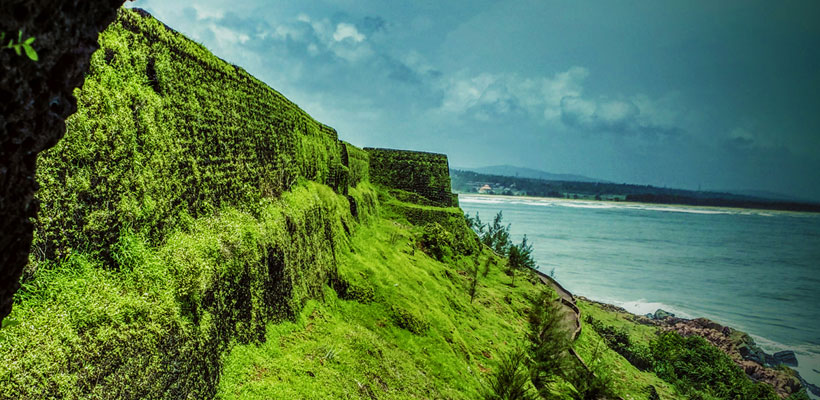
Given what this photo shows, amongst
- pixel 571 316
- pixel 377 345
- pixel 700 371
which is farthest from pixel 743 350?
pixel 377 345

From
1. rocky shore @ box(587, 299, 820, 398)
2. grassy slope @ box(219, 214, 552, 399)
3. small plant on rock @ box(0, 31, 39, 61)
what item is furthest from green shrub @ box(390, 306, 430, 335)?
rocky shore @ box(587, 299, 820, 398)

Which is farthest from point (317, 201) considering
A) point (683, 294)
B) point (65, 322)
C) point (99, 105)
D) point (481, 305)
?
point (683, 294)

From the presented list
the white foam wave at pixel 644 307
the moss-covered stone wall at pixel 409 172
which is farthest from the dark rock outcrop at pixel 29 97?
the white foam wave at pixel 644 307

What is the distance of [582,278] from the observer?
4766 centimetres

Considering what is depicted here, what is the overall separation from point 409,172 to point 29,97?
2924 centimetres

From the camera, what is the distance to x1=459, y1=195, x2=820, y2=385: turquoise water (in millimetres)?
37531

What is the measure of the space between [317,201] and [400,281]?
11.3ft

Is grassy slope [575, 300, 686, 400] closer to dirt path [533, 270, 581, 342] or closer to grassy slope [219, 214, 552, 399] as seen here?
dirt path [533, 270, 581, 342]

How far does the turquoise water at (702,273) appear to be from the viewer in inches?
1478

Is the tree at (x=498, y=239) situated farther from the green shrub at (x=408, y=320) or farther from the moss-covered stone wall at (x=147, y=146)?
the moss-covered stone wall at (x=147, y=146)

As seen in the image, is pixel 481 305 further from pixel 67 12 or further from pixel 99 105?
pixel 67 12

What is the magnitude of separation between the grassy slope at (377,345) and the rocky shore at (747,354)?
22404 millimetres

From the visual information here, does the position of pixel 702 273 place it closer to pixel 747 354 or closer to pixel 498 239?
pixel 747 354

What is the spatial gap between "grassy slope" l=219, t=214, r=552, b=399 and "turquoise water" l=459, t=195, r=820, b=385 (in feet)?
115
